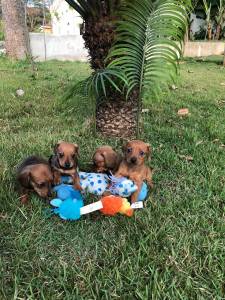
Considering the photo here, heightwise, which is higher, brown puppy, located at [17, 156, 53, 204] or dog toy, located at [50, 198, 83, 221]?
brown puppy, located at [17, 156, 53, 204]

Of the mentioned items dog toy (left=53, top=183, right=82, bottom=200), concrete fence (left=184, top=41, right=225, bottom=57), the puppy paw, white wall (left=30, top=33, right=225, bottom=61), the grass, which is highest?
dog toy (left=53, top=183, right=82, bottom=200)

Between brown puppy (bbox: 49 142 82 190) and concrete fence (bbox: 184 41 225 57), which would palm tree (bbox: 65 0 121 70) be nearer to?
brown puppy (bbox: 49 142 82 190)

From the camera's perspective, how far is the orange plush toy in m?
3.14

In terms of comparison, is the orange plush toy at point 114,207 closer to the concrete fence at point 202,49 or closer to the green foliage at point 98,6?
the green foliage at point 98,6

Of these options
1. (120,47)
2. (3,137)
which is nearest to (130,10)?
(120,47)

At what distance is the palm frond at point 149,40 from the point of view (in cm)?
467

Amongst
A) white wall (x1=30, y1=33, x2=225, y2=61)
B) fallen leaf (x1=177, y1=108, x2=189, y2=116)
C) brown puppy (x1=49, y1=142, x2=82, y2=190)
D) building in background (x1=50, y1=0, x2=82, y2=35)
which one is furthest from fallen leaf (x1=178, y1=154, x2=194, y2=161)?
building in background (x1=50, y1=0, x2=82, y2=35)

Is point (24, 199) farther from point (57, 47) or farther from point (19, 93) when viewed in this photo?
point (57, 47)

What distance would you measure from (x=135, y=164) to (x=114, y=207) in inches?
20.1

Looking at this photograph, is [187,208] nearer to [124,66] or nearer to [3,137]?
[124,66]

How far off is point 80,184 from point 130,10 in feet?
7.04

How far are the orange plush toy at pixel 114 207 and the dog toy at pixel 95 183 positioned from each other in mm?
328

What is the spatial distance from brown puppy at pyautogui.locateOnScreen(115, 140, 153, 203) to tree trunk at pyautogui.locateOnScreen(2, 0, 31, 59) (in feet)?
33.2

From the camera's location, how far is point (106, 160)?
378cm
